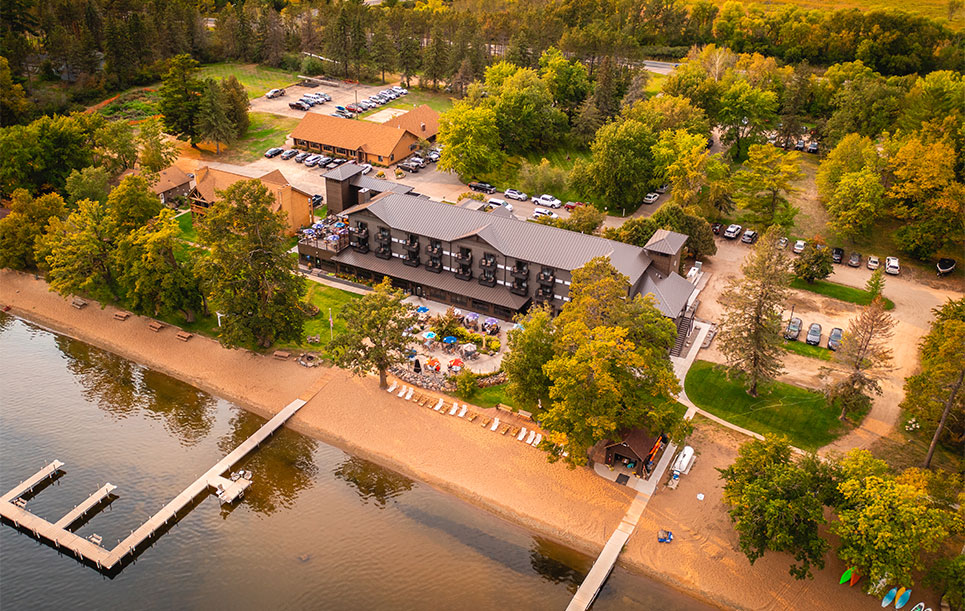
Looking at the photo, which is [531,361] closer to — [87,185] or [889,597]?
[889,597]

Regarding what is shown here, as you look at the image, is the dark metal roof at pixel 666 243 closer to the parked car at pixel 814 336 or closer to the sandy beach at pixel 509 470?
the parked car at pixel 814 336

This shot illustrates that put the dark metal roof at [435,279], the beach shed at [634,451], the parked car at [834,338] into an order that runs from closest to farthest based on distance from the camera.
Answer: the beach shed at [634,451]
the parked car at [834,338]
the dark metal roof at [435,279]

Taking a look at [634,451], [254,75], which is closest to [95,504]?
[634,451]

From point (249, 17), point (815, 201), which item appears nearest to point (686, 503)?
point (815, 201)

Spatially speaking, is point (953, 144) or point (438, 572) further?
point (953, 144)

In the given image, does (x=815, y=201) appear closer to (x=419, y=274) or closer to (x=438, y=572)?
(x=419, y=274)

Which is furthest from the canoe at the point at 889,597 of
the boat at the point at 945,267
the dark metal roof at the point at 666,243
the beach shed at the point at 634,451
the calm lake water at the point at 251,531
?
the boat at the point at 945,267
